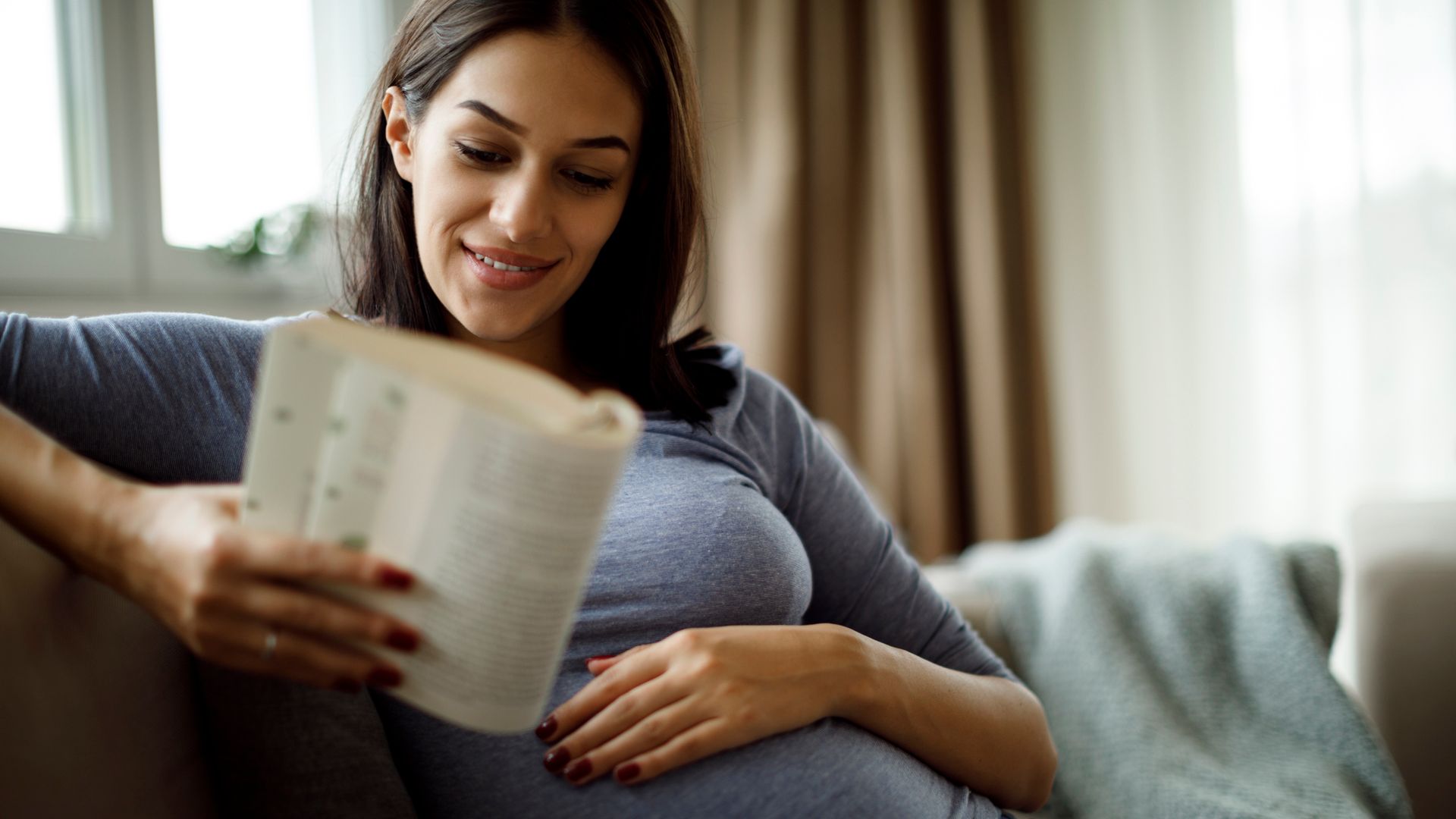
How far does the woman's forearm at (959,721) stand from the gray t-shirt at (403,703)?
0.06 feet

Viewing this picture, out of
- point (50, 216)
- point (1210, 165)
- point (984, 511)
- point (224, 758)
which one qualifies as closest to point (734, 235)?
point (984, 511)

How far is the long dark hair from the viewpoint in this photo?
3.18 ft

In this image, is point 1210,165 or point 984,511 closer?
point 1210,165

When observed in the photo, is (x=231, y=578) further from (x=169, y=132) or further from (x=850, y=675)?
(x=169, y=132)

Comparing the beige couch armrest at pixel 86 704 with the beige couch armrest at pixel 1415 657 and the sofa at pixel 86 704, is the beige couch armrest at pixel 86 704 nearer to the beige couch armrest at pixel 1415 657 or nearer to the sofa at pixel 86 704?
the sofa at pixel 86 704

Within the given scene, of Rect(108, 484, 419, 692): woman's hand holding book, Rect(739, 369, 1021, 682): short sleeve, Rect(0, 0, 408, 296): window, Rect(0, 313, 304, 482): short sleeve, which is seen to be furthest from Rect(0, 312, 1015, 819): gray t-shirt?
Rect(0, 0, 408, 296): window

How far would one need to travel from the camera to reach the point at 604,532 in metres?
0.88

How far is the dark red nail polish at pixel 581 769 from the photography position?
29.1 inches

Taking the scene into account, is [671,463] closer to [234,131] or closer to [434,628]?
[434,628]

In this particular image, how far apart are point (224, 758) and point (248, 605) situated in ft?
1.05

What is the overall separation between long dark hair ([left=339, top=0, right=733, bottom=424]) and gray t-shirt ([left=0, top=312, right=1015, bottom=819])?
0.14 meters

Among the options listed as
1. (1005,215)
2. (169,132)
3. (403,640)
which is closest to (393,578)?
(403,640)

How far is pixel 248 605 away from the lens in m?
0.53

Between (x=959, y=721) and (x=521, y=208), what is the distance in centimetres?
59
